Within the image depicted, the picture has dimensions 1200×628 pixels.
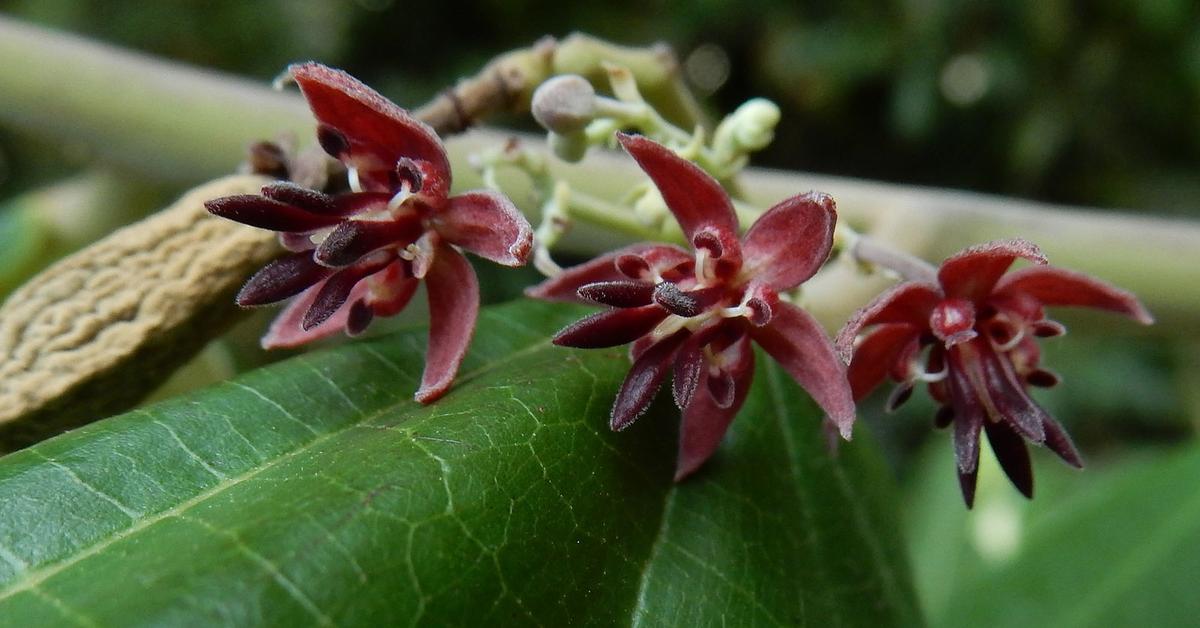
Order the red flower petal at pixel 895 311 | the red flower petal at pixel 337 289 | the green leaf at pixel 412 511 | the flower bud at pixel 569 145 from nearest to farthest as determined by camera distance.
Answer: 1. the green leaf at pixel 412 511
2. the red flower petal at pixel 895 311
3. the red flower petal at pixel 337 289
4. the flower bud at pixel 569 145

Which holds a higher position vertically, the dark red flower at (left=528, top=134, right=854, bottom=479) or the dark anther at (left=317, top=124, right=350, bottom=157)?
the dark anther at (left=317, top=124, right=350, bottom=157)

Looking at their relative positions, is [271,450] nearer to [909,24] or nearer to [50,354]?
[50,354]

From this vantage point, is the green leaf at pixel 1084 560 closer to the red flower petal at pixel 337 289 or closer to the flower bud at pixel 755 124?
the flower bud at pixel 755 124

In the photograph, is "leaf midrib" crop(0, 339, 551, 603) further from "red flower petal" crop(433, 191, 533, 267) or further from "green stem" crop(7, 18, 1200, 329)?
"green stem" crop(7, 18, 1200, 329)

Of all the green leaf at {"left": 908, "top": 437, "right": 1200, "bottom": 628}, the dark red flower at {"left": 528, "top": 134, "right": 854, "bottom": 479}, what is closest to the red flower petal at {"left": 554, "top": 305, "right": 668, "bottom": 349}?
the dark red flower at {"left": 528, "top": 134, "right": 854, "bottom": 479}

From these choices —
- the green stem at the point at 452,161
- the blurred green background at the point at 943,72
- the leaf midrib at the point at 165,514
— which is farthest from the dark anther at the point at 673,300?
the blurred green background at the point at 943,72

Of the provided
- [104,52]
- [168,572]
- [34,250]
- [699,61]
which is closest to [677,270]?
[168,572]
